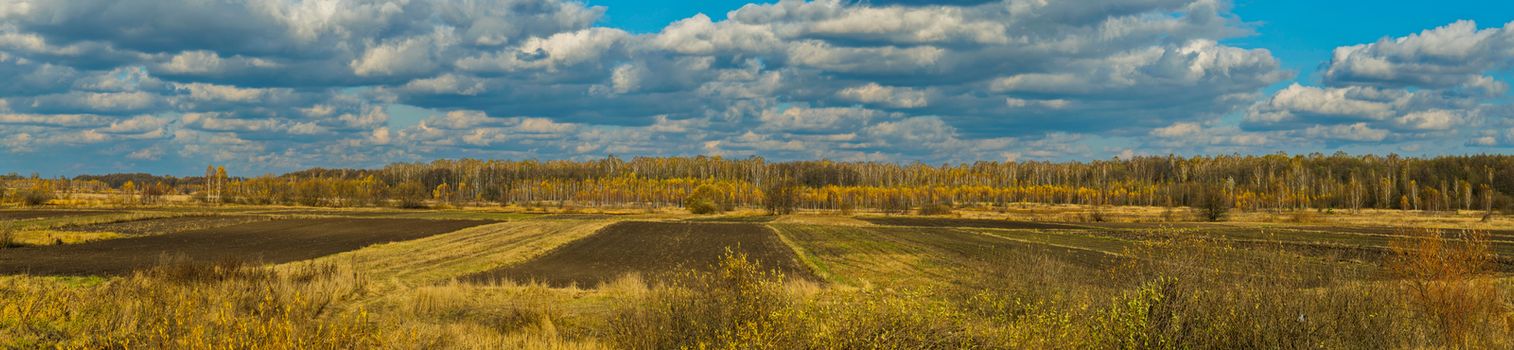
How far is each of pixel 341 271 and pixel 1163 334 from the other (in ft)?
71.4

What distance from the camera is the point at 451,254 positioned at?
4200cm

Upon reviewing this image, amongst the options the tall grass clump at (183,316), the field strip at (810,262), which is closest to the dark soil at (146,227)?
the field strip at (810,262)

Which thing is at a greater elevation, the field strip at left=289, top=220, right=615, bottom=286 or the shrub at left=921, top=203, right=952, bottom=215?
the field strip at left=289, top=220, right=615, bottom=286

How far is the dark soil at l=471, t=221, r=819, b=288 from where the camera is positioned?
108ft

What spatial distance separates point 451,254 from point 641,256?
31.0ft

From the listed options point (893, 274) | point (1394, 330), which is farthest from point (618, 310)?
point (893, 274)

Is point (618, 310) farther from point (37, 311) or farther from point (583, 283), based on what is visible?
point (583, 283)

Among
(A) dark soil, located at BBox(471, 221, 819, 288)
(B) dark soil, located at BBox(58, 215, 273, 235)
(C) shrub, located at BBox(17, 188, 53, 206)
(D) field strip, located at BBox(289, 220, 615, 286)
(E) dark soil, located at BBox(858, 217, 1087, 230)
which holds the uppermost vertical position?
(C) shrub, located at BBox(17, 188, 53, 206)

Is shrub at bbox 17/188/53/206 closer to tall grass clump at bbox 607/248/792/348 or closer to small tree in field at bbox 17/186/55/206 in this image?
small tree in field at bbox 17/186/55/206

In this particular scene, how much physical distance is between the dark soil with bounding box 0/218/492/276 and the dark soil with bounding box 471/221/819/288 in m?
10.6

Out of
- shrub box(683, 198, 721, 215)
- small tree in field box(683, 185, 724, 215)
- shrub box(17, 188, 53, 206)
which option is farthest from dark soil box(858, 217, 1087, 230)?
shrub box(17, 188, 53, 206)

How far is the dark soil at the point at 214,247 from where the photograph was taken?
111ft

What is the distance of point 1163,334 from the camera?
1030 cm

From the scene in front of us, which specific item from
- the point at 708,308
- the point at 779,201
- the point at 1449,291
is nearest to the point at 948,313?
the point at 708,308
